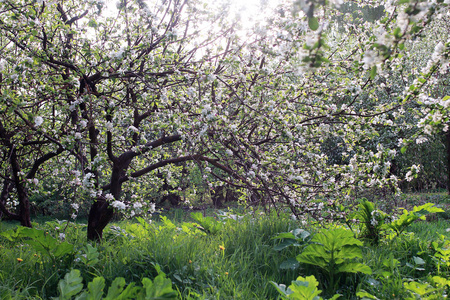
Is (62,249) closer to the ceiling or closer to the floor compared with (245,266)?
closer to the ceiling

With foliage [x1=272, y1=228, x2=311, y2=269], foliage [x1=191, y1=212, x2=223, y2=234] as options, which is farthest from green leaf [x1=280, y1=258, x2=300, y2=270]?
foliage [x1=191, y1=212, x2=223, y2=234]

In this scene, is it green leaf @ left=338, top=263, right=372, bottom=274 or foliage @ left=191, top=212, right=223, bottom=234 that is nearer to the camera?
green leaf @ left=338, top=263, right=372, bottom=274

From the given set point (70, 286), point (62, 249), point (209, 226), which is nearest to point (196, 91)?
point (209, 226)

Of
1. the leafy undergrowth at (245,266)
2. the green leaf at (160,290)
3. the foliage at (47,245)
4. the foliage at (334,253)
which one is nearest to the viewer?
the green leaf at (160,290)

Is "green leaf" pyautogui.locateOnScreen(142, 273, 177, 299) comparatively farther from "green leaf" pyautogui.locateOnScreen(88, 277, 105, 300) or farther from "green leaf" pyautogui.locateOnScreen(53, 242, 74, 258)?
"green leaf" pyautogui.locateOnScreen(53, 242, 74, 258)

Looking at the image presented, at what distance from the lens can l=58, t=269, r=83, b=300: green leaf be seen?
1786 mm

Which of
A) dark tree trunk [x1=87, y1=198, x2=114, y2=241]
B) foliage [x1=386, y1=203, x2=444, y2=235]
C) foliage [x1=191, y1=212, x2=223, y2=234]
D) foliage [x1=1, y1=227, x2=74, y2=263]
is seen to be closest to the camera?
foliage [x1=1, y1=227, x2=74, y2=263]

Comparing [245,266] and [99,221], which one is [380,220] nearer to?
[245,266]

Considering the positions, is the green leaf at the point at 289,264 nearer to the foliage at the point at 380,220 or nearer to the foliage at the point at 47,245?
the foliage at the point at 380,220

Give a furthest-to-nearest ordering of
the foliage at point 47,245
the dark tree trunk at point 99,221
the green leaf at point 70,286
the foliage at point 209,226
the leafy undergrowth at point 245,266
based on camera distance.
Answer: the dark tree trunk at point 99,221 < the foliage at point 209,226 < the foliage at point 47,245 < the leafy undergrowth at point 245,266 < the green leaf at point 70,286

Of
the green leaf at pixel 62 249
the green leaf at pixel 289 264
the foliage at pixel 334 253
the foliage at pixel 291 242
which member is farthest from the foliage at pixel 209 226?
the green leaf at pixel 62 249

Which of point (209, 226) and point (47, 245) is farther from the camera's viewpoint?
point (209, 226)

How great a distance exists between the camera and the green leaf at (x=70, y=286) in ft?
5.86

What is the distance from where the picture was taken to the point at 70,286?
6.02ft
